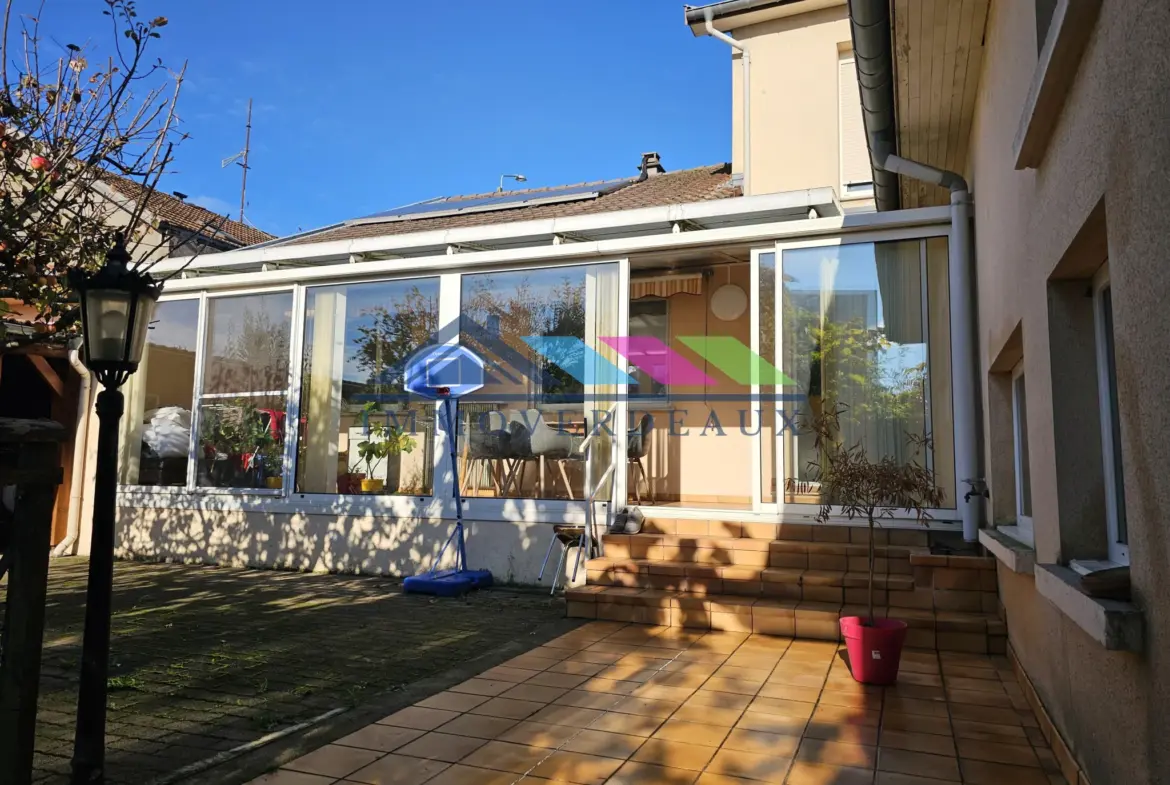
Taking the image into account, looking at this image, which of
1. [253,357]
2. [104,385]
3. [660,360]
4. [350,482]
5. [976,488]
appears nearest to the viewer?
[104,385]

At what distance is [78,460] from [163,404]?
5.63ft

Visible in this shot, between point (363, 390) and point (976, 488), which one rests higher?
point (363, 390)

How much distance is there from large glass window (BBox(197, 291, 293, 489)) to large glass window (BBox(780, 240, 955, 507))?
716cm

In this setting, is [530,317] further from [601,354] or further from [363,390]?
[363,390]

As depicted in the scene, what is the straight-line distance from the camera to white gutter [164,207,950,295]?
8.61 meters

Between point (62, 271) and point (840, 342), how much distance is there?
7373 millimetres

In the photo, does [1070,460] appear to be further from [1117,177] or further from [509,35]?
[509,35]

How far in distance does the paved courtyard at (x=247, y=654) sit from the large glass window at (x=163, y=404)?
6.81ft

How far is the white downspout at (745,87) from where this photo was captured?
1254cm

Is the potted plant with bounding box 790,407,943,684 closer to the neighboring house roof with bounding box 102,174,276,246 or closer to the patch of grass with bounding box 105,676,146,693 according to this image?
the patch of grass with bounding box 105,676,146,693

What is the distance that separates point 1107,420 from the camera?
369cm

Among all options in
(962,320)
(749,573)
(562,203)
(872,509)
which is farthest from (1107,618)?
(562,203)

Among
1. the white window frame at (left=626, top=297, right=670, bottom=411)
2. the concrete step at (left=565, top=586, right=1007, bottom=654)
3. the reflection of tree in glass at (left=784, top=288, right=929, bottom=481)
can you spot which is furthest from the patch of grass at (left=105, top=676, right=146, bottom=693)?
the white window frame at (left=626, top=297, right=670, bottom=411)

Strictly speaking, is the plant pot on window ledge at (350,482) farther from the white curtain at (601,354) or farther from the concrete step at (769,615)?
the concrete step at (769,615)
